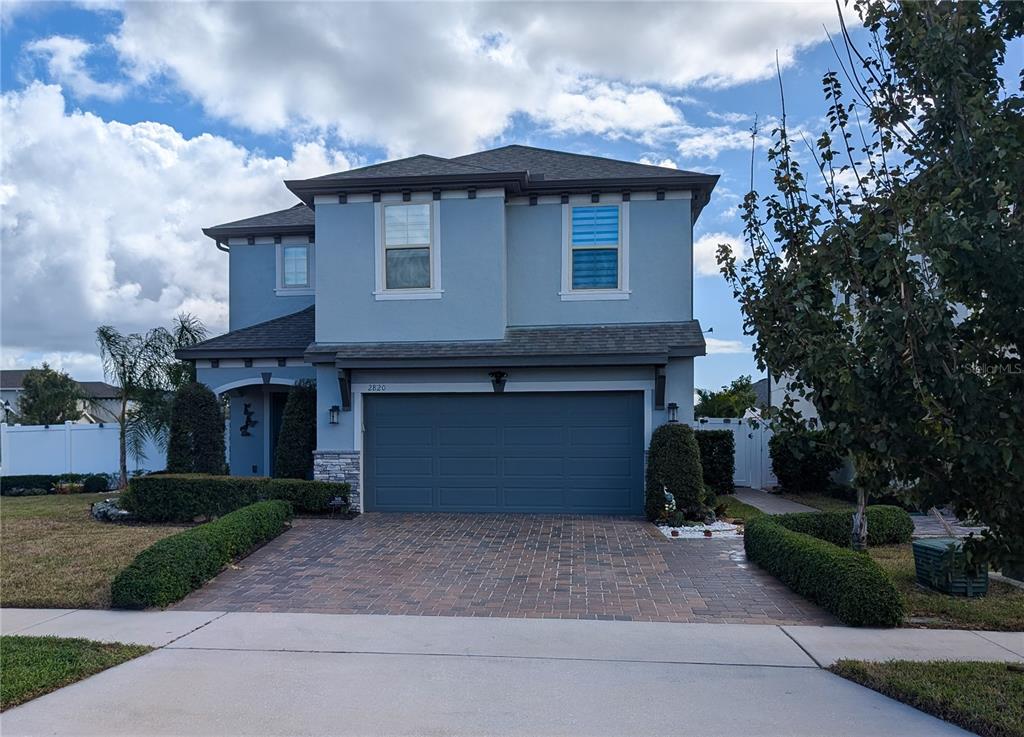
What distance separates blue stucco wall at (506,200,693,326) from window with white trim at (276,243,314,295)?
225 inches

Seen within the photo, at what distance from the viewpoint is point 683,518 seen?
12.5m

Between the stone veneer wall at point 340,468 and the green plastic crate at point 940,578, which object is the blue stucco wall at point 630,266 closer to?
the stone veneer wall at point 340,468

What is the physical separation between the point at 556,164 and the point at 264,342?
7.40 metres

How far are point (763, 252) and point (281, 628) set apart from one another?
5603 millimetres

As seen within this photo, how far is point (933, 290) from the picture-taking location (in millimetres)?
4602

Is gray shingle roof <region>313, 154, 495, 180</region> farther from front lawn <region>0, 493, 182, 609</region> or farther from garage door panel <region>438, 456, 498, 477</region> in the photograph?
front lawn <region>0, 493, 182, 609</region>

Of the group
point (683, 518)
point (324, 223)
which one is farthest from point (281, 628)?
point (324, 223)

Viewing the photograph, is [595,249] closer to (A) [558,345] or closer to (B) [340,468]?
(A) [558,345]

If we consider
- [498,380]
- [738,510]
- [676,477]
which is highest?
[498,380]

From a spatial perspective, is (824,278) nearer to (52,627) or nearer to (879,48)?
(879,48)

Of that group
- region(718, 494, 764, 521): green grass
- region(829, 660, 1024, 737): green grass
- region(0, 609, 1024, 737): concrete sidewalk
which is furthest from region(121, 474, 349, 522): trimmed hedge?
region(829, 660, 1024, 737): green grass

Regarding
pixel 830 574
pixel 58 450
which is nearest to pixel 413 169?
pixel 830 574

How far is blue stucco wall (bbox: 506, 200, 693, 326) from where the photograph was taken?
14.3 meters

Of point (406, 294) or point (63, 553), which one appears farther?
point (406, 294)
